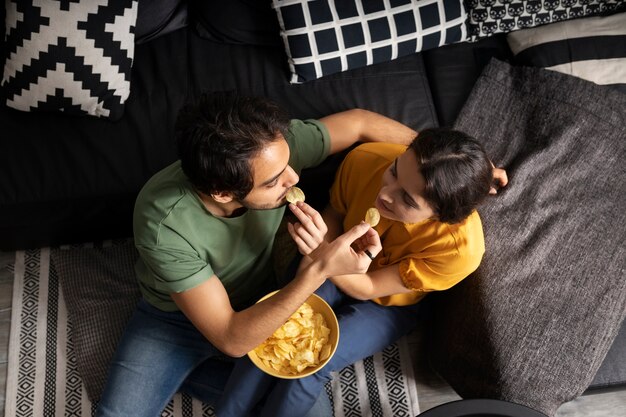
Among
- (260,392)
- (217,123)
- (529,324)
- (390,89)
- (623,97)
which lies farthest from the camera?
(390,89)

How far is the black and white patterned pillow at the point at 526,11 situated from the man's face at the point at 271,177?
3.67ft

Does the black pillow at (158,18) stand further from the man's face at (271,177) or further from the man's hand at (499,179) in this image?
the man's hand at (499,179)

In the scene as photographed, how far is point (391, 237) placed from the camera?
5.81 feet

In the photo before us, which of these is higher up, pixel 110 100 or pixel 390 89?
pixel 110 100

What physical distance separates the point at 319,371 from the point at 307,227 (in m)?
0.51

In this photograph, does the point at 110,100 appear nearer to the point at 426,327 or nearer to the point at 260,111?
the point at 260,111

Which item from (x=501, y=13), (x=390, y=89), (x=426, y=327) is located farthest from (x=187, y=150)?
(x=501, y=13)

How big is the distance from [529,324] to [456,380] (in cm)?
31

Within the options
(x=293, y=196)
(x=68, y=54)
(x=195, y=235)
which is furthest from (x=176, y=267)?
(x=68, y=54)

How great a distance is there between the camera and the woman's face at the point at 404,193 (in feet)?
4.89

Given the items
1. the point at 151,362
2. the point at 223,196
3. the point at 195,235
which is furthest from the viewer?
the point at 151,362

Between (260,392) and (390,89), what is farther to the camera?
(390,89)

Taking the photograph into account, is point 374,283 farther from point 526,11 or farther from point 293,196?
point 526,11

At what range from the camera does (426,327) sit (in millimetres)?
2215
